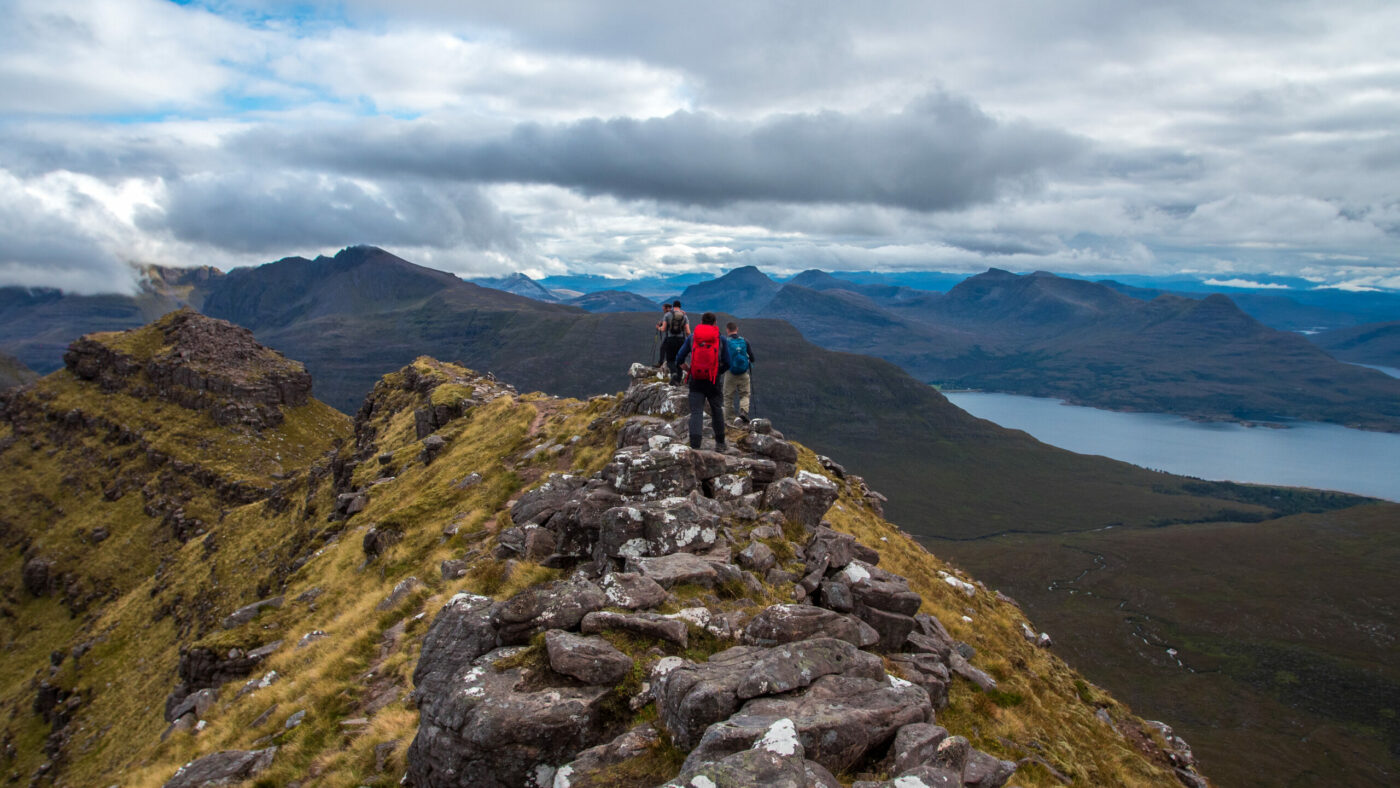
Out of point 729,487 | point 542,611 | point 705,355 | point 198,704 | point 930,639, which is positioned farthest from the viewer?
point 198,704

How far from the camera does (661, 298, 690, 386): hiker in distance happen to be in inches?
1182

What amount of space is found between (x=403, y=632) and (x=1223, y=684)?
228 metres

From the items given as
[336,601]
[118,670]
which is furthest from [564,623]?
[118,670]

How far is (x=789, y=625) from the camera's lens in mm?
12508

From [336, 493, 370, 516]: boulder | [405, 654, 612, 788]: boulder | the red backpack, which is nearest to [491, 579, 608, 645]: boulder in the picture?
[405, 654, 612, 788]: boulder

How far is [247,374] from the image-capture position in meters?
121

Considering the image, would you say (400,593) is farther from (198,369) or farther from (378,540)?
(198,369)

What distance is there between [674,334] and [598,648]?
20.6 m

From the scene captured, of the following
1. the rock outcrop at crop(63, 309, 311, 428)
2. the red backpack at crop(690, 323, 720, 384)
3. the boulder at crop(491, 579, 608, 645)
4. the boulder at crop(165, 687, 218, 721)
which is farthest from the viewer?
the rock outcrop at crop(63, 309, 311, 428)

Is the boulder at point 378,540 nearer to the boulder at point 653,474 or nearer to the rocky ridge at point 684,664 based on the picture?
the rocky ridge at point 684,664

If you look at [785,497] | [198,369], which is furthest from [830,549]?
[198,369]

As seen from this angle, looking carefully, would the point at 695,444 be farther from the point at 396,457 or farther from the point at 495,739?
the point at 396,457

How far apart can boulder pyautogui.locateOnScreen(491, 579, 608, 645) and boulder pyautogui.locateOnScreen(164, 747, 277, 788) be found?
797cm

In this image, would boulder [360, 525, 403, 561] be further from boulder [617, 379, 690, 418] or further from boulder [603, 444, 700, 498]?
boulder [603, 444, 700, 498]
